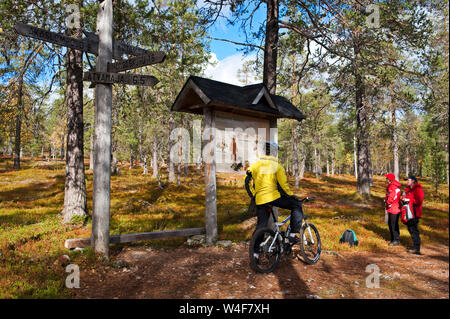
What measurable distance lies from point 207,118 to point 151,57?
80.6 inches

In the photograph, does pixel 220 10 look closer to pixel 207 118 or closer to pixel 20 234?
pixel 207 118

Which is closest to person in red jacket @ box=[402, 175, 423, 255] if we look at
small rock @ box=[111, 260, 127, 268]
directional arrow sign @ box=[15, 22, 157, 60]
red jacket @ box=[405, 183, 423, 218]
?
red jacket @ box=[405, 183, 423, 218]

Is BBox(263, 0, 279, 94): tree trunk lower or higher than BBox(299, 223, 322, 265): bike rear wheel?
higher

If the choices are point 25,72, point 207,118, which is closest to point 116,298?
point 207,118

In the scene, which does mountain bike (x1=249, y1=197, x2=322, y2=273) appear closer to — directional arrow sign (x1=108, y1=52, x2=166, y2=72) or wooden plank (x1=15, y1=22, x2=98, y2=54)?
directional arrow sign (x1=108, y1=52, x2=166, y2=72)

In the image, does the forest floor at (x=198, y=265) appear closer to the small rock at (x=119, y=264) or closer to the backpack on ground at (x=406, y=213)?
the small rock at (x=119, y=264)

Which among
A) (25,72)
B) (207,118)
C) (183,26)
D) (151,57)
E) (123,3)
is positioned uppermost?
(123,3)

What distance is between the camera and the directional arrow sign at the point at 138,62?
577cm

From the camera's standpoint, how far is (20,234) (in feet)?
25.8

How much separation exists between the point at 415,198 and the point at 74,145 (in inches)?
421

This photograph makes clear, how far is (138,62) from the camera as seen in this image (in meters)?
6.02

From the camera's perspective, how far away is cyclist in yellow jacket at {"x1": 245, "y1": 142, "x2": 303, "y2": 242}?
564cm

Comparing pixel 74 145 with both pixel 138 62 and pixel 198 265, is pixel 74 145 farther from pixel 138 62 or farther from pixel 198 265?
pixel 198 265

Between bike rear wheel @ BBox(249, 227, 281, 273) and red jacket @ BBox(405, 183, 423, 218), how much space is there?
15.0 ft
